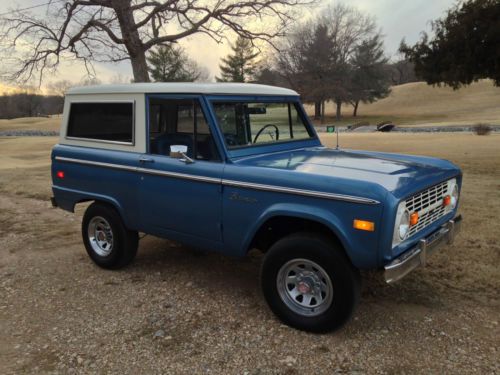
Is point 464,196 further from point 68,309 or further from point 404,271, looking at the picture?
point 68,309

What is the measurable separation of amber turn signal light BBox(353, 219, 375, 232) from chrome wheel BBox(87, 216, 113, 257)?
2.90 metres

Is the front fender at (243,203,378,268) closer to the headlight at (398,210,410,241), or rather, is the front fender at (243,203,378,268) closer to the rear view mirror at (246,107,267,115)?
the headlight at (398,210,410,241)

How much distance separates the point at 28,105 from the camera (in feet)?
301

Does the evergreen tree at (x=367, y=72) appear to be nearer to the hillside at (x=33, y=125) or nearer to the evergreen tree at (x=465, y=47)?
the hillside at (x=33, y=125)

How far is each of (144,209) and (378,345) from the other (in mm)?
2454

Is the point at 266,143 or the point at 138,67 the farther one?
the point at 138,67

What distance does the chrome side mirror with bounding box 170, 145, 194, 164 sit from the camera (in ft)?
12.3

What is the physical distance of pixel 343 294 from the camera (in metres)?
3.28

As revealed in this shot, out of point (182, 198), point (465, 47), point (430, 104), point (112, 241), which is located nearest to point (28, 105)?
point (430, 104)

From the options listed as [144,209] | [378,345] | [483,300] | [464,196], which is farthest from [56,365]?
[464,196]

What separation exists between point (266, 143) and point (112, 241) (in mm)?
1997

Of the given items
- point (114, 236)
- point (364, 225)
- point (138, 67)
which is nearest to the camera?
point (364, 225)

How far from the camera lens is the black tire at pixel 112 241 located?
4.68 m

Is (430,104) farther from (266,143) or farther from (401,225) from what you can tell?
(401,225)
